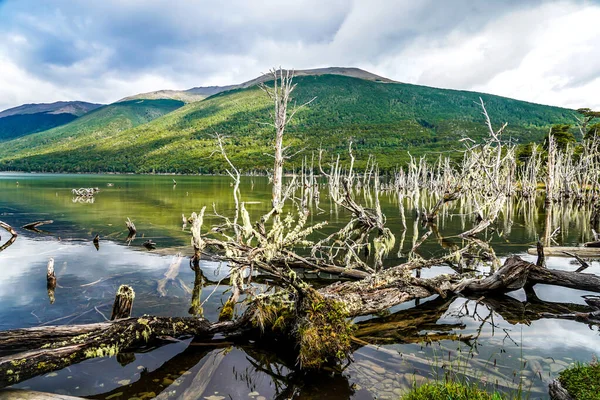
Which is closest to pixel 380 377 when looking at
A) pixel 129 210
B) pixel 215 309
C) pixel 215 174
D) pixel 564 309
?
pixel 215 309

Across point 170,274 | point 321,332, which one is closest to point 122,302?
point 321,332

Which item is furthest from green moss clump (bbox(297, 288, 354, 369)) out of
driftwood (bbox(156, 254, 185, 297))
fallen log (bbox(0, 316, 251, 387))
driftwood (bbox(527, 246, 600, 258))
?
driftwood (bbox(527, 246, 600, 258))

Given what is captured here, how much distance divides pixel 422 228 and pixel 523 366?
66.2 feet

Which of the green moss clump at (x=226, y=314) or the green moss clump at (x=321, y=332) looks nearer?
the green moss clump at (x=321, y=332)

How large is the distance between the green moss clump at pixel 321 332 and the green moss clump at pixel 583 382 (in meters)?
3.45

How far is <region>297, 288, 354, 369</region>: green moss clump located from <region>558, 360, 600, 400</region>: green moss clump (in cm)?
345

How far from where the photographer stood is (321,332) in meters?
6.98

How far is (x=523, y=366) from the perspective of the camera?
709 centimetres

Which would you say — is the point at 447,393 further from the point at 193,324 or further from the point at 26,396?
the point at 26,396

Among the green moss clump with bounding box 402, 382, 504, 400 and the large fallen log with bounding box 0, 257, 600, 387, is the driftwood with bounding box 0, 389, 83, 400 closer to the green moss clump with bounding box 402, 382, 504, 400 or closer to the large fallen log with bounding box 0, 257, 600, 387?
the large fallen log with bounding box 0, 257, 600, 387

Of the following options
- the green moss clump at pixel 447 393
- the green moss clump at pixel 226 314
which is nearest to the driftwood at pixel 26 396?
the green moss clump at pixel 226 314

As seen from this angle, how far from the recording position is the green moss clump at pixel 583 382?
5.00 meters

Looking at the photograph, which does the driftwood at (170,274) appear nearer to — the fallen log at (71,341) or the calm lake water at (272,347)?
the calm lake water at (272,347)

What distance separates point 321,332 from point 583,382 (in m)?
4.06
